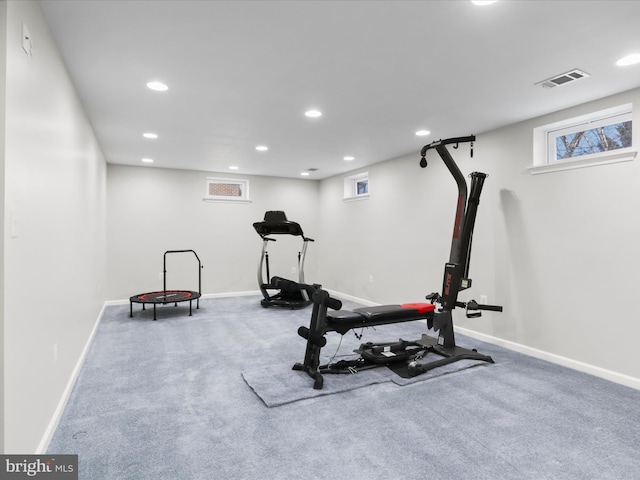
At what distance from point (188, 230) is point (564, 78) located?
232 inches

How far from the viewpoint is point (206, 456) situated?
1997mm

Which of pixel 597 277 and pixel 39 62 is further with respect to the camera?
pixel 597 277

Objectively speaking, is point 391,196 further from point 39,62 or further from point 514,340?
point 39,62

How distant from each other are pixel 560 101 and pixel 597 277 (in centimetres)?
157

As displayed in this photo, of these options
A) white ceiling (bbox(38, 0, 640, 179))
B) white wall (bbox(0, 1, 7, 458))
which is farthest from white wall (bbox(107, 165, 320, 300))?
white wall (bbox(0, 1, 7, 458))

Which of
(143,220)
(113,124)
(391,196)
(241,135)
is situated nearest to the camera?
(113,124)

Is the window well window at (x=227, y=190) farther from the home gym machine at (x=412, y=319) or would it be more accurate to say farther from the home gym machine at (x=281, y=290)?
the home gym machine at (x=412, y=319)

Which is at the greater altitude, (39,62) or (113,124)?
(113,124)

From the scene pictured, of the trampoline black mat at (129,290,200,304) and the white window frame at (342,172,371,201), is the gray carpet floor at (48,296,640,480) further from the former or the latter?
the white window frame at (342,172,371,201)

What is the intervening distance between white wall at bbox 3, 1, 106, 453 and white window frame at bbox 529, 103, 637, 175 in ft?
13.1

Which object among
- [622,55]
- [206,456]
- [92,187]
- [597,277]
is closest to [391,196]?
[597,277]

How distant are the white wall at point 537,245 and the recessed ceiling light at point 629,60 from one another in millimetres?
602

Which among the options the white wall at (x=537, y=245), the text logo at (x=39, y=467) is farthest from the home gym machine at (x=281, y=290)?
the text logo at (x=39, y=467)

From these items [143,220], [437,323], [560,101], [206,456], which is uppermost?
[560,101]
